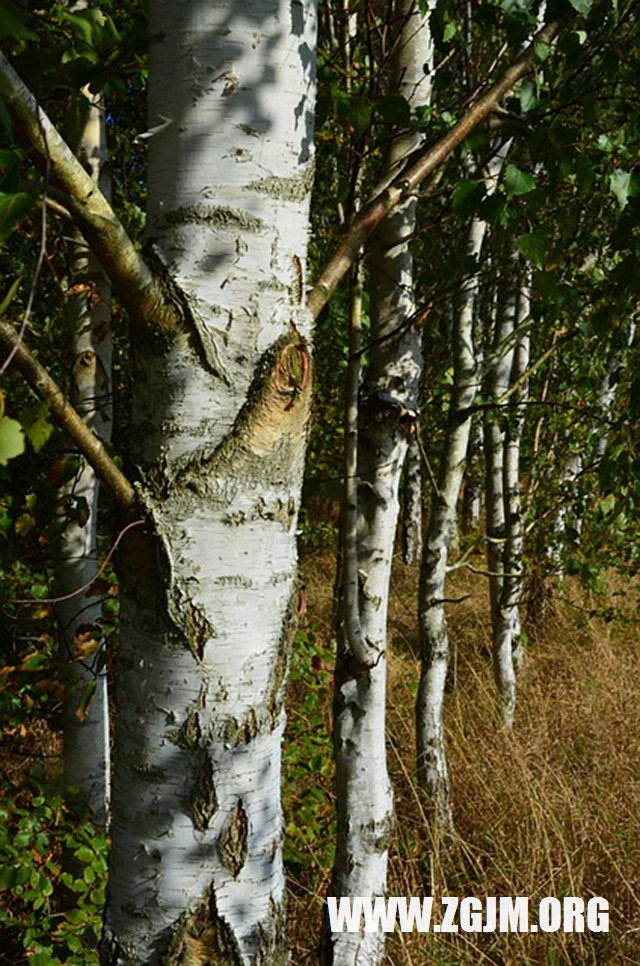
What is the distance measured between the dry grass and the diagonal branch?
2201 mm

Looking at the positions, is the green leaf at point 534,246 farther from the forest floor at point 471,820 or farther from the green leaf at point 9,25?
the forest floor at point 471,820

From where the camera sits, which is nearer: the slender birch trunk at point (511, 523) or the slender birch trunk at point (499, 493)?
the slender birch trunk at point (499, 493)

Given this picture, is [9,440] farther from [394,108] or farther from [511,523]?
[511,523]

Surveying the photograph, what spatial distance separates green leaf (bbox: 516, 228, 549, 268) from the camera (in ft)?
5.69

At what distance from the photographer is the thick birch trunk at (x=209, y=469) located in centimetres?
106

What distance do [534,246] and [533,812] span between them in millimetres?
2261

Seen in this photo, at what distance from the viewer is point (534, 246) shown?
175 cm

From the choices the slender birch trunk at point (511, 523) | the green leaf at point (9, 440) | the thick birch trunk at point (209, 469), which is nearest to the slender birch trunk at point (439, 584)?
the slender birch trunk at point (511, 523)

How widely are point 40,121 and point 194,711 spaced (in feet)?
2.49

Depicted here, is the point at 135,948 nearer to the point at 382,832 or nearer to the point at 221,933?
the point at 221,933

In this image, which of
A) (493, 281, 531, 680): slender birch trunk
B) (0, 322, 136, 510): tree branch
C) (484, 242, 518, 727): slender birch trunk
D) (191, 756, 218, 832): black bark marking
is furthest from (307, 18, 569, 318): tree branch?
(493, 281, 531, 680): slender birch trunk

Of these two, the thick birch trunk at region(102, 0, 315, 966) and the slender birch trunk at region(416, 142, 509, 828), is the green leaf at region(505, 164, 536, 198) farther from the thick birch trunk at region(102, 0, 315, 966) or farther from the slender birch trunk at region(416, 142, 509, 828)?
the slender birch trunk at region(416, 142, 509, 828)

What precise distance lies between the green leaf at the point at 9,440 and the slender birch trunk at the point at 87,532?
1745 mm

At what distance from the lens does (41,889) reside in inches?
90.8
